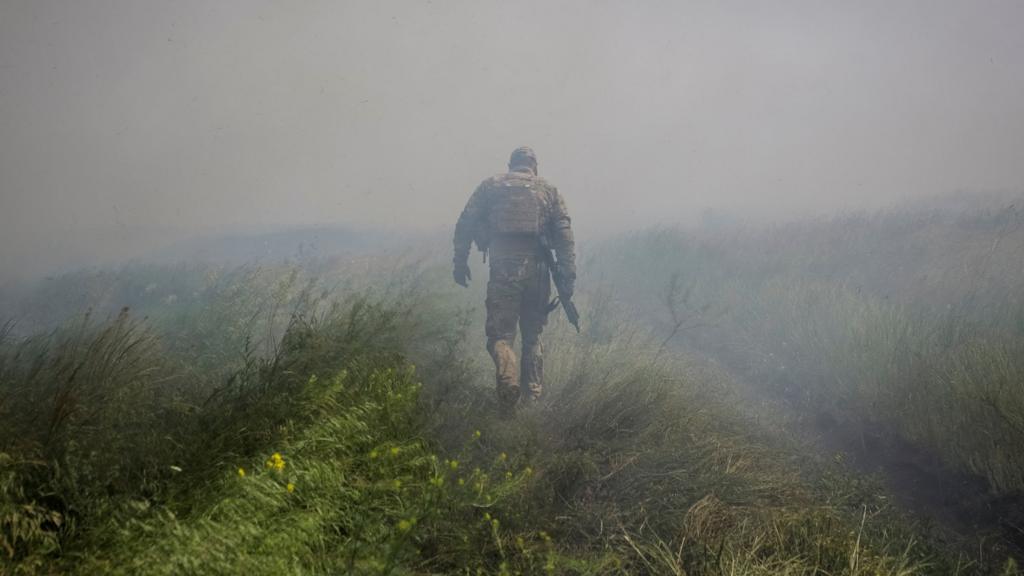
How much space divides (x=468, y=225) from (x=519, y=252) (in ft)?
2.84

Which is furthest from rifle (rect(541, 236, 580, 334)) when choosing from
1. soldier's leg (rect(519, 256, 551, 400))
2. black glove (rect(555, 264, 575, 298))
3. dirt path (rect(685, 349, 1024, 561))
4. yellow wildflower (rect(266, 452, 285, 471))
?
yellow wildflower (rect(266, 452, 285, 471))

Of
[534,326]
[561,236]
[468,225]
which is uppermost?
[468,225]

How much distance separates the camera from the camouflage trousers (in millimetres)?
4930

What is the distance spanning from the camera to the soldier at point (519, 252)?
16.4 ft

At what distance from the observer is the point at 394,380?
8.21 feet

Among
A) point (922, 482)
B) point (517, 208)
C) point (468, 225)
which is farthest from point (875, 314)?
point (468, 225)

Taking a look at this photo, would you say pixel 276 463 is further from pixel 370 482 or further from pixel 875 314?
pixel 875 314

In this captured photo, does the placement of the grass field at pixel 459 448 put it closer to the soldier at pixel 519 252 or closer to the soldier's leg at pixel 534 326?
the soldier's leg at pixel 534 326

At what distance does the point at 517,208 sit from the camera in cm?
525

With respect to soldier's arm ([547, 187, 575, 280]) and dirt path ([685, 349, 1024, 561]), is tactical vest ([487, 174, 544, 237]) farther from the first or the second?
dirt path ([685, 349, 1024, 561])

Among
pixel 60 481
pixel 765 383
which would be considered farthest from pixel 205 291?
pixel 765 383

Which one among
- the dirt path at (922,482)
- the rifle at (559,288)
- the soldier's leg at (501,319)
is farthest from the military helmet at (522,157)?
the dirt path at (922,482)

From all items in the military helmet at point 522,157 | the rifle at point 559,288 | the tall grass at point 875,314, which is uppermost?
the military helmet at point 522,157

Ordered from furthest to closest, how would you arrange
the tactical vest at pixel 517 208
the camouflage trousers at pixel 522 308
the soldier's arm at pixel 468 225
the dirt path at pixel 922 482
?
1. the soldier's arm at pixel 468 225
2. the tactical vest at pixel 517 208
3. the camouflage trousers at pixel 522 308
4. the dirt path at pixel 922 482
